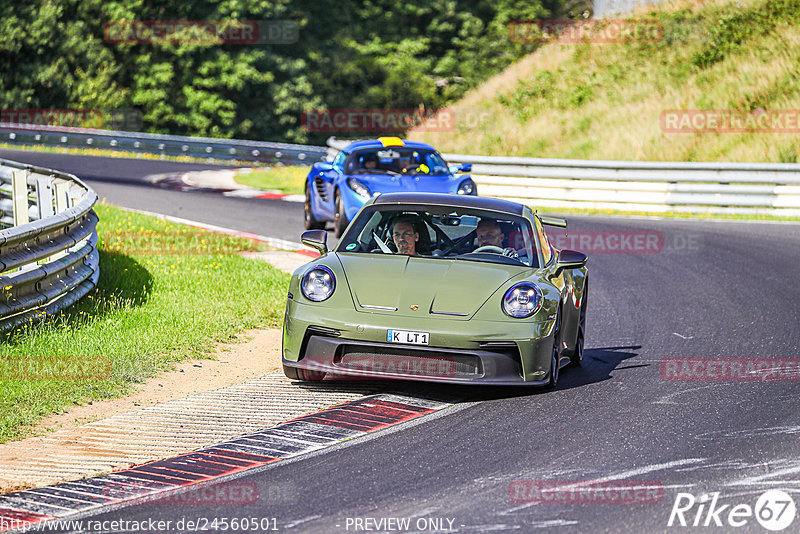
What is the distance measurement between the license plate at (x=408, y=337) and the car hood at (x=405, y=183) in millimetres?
8451

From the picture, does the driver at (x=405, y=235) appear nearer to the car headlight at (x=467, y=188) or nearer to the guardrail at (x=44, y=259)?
the guardrail at (x=44, y=259)

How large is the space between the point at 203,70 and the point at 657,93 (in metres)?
24.8

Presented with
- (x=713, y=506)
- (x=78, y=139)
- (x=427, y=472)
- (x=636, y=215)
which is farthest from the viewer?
(x=78, y=139)

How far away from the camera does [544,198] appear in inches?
896

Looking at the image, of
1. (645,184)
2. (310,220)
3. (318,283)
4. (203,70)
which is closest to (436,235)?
(318,283)

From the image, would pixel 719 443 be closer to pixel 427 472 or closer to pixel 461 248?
pixel 427 472

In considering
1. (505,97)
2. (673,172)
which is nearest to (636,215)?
(673,172)

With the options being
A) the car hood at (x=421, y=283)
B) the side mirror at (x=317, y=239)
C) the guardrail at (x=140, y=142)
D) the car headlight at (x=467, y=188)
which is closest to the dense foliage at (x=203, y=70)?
the guardrail at (x=140, y=142)

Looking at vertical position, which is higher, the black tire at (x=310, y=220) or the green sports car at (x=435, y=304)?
the green sports car at (x=435, y=304)

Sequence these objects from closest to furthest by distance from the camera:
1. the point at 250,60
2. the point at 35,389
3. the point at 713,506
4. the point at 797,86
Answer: the point at 713,506 → the point at 35,389 → the point at 797,86 → the point at 250,60

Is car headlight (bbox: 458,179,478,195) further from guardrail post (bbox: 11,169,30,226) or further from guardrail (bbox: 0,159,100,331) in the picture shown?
guardrail post (bbox: 11,169,30,226)

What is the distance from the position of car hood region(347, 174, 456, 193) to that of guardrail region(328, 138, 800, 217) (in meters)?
6.59

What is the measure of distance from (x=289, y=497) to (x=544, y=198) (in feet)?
57.7

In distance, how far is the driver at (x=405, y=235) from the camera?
350 inches
